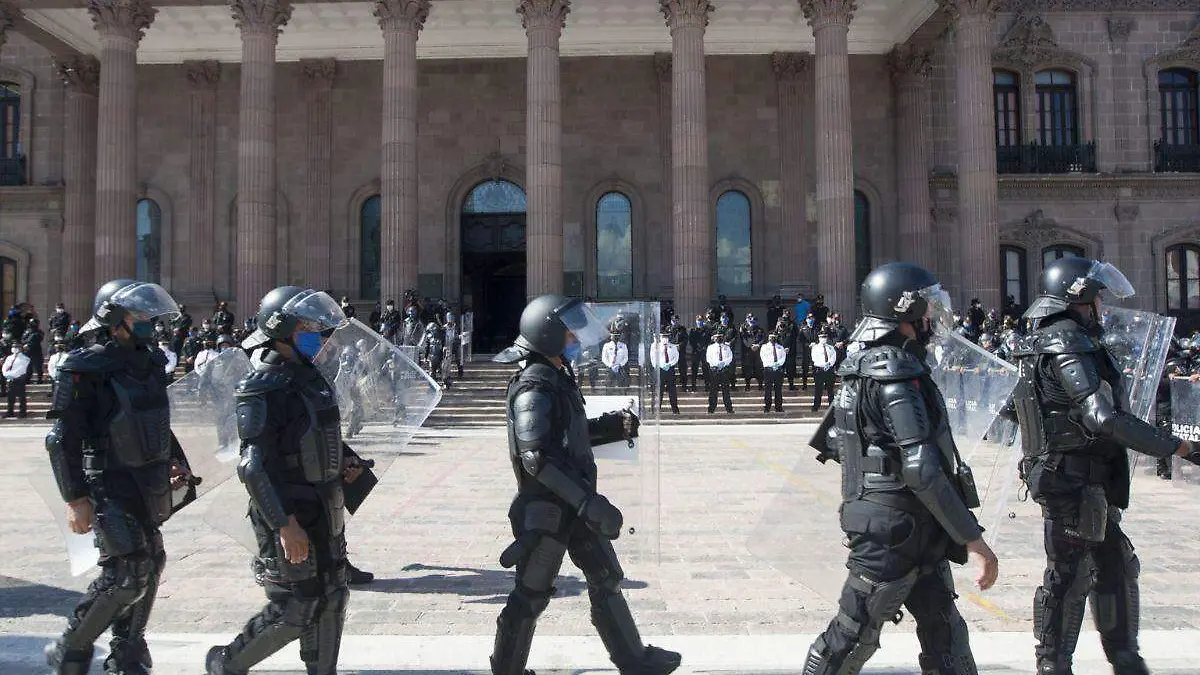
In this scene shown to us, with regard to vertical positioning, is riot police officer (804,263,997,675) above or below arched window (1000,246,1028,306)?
below

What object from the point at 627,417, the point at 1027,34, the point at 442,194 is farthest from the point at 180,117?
the point at 627,417

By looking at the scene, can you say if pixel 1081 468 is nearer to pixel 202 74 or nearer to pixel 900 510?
pixel 900 510

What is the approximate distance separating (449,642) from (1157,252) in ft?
97.5

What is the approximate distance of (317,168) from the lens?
93.4ft

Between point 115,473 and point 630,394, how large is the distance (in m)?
2.93

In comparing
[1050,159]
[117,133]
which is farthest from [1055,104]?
[117,133]

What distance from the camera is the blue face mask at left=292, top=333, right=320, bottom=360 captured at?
4.35 metres

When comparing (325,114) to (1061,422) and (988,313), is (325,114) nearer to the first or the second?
(988,313)

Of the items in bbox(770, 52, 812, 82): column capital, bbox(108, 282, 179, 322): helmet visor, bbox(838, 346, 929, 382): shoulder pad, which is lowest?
bbox(838, 346, 929, 382): shoulder pad

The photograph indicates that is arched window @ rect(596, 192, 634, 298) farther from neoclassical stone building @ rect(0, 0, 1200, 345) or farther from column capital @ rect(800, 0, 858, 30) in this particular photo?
column capital @ rect(800, 0, 858, 30)

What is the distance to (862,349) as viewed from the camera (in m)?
3.87

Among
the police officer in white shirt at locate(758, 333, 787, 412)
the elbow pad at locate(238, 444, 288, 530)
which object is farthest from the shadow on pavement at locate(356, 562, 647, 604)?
the police officer in white shirt at locate(758, 333, 787, 412)

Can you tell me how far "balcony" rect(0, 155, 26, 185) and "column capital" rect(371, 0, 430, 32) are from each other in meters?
14.1

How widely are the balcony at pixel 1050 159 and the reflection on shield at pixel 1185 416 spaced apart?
1899 centimetres
